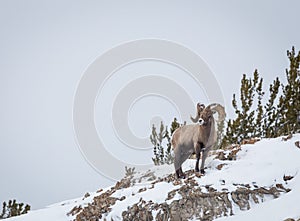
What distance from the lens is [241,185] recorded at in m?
7.71

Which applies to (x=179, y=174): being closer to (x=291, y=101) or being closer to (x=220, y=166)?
(x=220, y=166)

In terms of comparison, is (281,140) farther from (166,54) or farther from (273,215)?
(166,54)

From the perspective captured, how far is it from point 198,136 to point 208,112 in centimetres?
66

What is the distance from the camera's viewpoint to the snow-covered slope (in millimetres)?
6879

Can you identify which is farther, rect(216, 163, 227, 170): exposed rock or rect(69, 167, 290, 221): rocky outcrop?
rect(216, 163, 227, 170): exposed rock

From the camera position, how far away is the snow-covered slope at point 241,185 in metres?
6.88

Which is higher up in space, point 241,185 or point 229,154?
point 229,154

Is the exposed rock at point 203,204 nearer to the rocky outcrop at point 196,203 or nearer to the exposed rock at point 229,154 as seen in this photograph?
the rocky outcrop at point 196,203

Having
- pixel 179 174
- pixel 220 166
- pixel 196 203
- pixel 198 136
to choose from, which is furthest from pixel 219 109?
pixel 196 203

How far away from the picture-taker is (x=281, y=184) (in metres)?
7.50

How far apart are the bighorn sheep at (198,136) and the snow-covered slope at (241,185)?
54 cm

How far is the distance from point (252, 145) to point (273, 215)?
11.9ft

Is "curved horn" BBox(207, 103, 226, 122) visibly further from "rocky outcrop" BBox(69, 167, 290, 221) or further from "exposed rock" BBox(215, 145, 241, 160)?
"rocky outcrop" BBox(69, 167, 290, 221)

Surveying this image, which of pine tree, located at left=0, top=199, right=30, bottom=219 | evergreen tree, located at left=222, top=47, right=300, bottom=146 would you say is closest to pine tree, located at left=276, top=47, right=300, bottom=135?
evergreen tree, located at left=222, top=47, right=300, bottom=146
